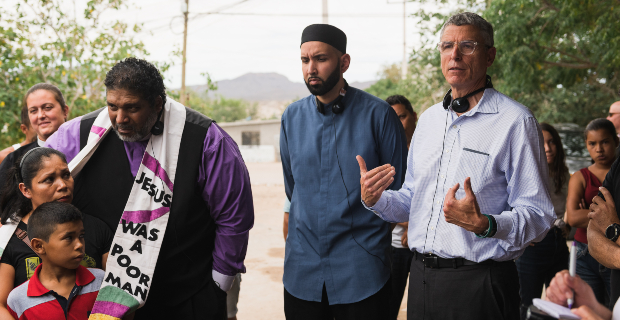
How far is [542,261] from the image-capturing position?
4211mm

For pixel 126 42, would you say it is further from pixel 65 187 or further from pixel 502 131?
pixel 502 131

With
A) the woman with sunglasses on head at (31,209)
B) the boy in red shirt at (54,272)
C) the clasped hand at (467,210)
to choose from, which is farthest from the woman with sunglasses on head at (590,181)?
the boy in red shirt at (54,272)

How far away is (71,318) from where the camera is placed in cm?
263

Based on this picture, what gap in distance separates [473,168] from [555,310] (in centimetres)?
98

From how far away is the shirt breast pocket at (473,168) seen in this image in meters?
2.46

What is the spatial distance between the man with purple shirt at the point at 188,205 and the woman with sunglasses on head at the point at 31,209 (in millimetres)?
139

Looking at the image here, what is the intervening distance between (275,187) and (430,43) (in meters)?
7.93

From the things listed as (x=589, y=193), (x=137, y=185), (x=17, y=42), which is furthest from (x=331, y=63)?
(x=17, y=42)

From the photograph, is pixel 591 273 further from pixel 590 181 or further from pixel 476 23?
pixel 476 23

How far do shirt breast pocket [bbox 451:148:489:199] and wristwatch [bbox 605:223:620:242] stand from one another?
0.86 m

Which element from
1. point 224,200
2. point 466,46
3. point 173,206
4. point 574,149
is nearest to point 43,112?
point 173,206

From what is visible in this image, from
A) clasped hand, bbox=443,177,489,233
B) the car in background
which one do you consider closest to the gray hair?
clasped hand, bbox=443,177,489,233

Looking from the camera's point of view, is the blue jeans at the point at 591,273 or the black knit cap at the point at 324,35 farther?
the blue jeans at the point at 591,273

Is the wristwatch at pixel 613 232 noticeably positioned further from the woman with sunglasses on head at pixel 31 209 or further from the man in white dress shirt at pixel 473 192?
the woman with sunglasses on head at pixel 31 209
